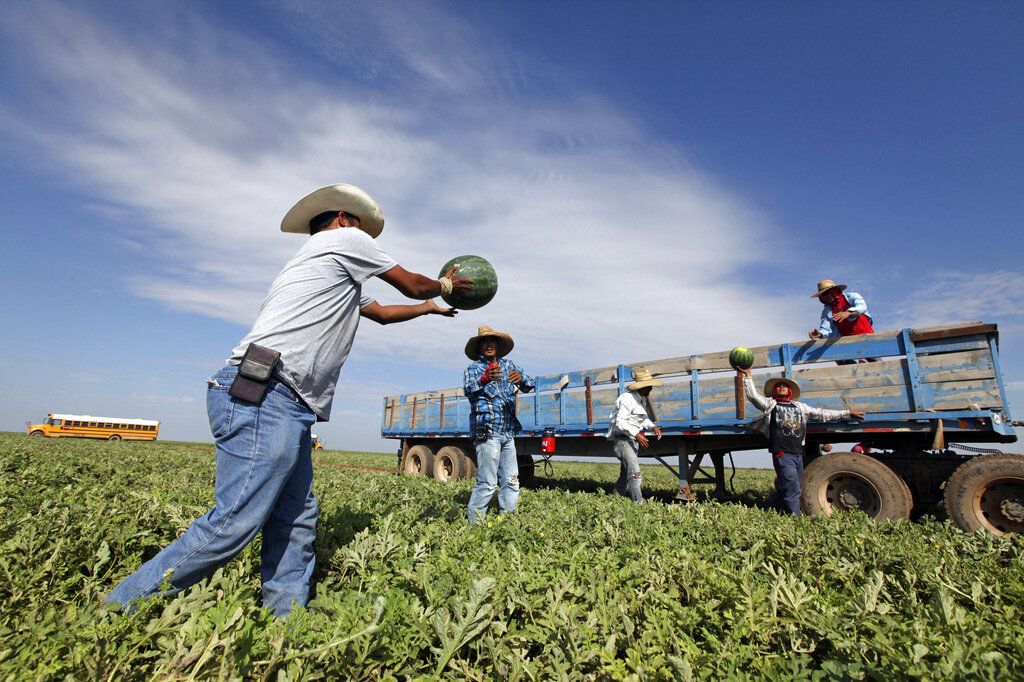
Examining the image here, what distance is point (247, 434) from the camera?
248cm

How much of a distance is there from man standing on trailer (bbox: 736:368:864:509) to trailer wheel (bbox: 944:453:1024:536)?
114 centimetres

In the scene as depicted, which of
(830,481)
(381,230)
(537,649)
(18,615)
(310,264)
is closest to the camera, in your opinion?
(18,615)

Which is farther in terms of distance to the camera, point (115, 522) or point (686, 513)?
point (686, 513)

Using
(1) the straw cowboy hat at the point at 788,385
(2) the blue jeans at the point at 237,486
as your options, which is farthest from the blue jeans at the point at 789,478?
(2) the blue jeans at the point at 237,486

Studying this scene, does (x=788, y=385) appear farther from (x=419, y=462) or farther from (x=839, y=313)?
(x=419, y=462)

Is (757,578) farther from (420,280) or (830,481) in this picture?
(830,481)

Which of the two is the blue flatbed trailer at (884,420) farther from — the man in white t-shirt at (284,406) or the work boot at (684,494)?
the man in white t-shirt at (284,406)

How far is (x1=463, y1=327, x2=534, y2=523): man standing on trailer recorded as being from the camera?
218 inches

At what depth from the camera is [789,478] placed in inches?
254

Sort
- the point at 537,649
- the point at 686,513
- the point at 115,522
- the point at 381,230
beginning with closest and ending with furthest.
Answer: the point at 537,649
the point at 381,230
the point at 115,522
the point at 686,513

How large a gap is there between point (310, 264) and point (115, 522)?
289 cm

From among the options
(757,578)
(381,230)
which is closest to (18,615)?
(381,230)

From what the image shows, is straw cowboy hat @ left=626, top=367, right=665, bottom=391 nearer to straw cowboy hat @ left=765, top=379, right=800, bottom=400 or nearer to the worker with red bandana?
straw cowboy hat @ left=765, top=379, right=800, bottom=400

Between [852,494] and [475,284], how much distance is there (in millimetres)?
5474
